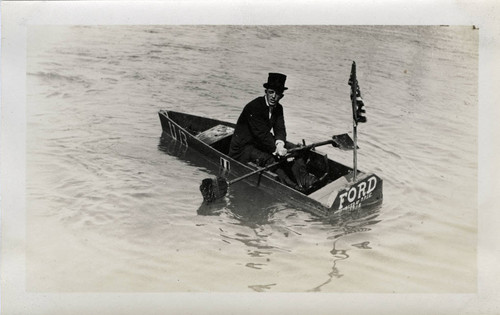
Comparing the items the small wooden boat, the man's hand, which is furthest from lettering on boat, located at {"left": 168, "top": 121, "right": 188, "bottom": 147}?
the man's hand

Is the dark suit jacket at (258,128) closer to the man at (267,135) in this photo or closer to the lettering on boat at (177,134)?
the man at (267,135)

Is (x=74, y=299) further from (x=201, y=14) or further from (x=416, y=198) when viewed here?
(x=416, y=198)

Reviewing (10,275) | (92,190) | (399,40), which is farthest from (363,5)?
(10,275)

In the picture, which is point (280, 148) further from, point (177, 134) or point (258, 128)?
point (177, 134)

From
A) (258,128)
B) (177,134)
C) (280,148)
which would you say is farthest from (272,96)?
(177,134)

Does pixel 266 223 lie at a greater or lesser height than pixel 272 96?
lesser

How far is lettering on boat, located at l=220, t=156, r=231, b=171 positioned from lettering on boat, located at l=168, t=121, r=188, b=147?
0.97 metres

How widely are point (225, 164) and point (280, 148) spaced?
96 centimetres

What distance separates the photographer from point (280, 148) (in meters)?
6.93

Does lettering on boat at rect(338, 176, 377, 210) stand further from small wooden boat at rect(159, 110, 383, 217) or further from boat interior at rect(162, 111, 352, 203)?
boat interior at rect(162, 111, 352, 203)

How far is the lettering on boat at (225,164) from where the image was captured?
746 cm

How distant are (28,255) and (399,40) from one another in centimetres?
513

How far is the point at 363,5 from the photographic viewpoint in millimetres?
6156

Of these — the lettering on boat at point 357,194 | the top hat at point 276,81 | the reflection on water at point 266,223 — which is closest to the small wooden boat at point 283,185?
the lettering on boat at point 357,194
